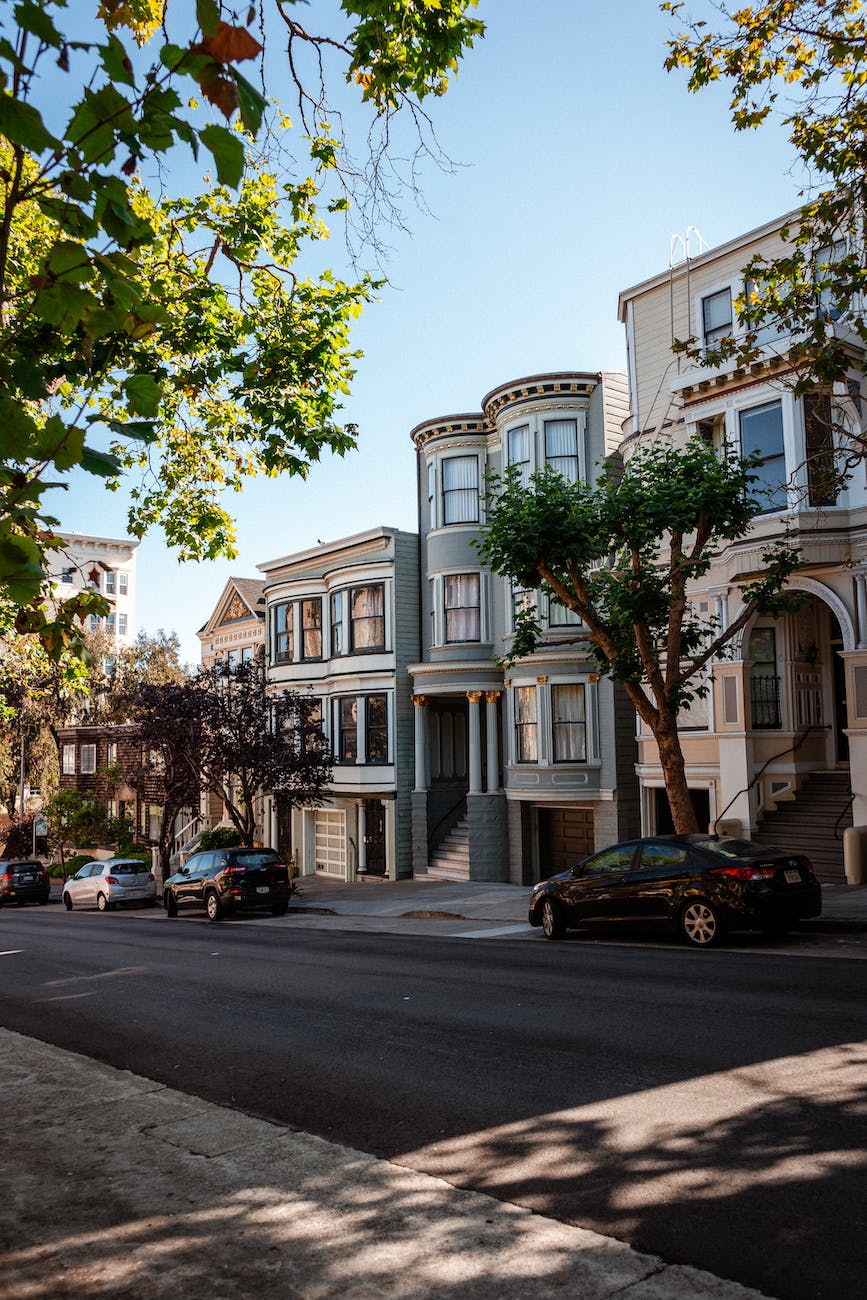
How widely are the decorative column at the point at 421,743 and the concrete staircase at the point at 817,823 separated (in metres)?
12.1

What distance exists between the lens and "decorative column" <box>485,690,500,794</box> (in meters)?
28.7

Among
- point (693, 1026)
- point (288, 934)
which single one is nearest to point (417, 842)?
point (288, 934)

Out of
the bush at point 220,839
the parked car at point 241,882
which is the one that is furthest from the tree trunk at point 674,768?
the bush at point 220,839

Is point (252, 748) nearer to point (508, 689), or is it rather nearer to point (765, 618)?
point (508, 689)

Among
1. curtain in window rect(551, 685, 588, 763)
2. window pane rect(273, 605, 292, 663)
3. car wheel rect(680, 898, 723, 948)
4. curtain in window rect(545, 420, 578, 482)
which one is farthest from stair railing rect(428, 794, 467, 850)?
car wheel rect(680, 898, 723, 948)

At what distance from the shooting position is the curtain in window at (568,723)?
87.9 ft

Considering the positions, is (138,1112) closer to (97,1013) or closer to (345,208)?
(97,1013)

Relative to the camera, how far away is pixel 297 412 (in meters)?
11.8

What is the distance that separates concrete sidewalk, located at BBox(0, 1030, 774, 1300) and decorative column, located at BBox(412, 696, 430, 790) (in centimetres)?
2427

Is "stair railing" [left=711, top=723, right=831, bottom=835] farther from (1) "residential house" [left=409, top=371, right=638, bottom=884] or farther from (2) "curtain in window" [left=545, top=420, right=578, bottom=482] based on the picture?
(2) "curtain in window" [left=545, top=420, right=578, bottom=482]

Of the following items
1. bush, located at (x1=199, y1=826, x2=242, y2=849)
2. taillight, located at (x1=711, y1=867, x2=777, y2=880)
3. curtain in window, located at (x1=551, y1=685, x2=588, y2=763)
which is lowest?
bush, located at (x1=199, y1=826, x2=242, y2=849)

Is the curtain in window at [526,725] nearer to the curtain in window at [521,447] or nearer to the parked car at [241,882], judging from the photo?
the curtain in window at [521,447]

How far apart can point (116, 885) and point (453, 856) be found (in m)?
10.1

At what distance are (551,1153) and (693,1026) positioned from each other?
3164 mm
